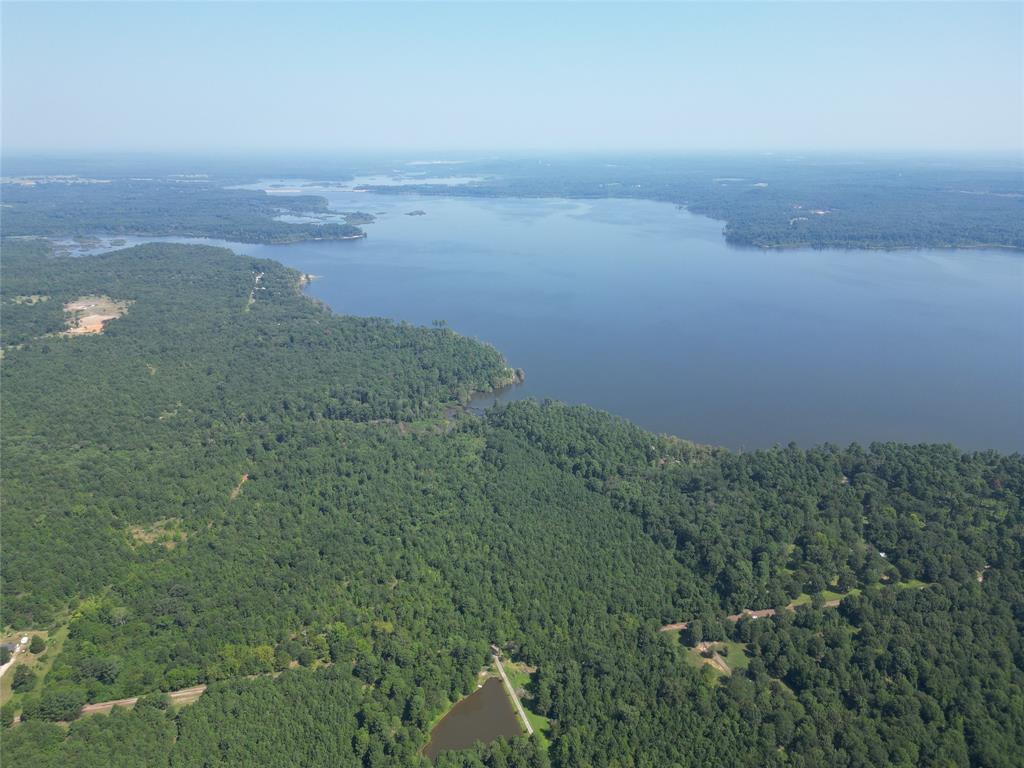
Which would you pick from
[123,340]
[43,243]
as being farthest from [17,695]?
[43,243]

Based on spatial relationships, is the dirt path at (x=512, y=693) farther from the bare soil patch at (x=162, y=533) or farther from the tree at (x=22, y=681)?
the tree at (x=22, y=681)

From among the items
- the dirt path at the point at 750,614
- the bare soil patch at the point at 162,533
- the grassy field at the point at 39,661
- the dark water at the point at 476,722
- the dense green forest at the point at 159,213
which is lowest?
the dark water at the point at 476,722

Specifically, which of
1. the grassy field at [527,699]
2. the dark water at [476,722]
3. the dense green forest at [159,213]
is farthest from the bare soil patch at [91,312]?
the grassy field at [527,699]

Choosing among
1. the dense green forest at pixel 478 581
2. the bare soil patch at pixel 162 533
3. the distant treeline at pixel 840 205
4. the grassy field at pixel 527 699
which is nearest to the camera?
the dense green forest at pixel 478 581

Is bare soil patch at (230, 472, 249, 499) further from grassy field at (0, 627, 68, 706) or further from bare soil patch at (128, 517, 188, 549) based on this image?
grassy field at (0, 627, 68, 706)

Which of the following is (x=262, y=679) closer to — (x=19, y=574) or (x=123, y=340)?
(x=19, y=574)

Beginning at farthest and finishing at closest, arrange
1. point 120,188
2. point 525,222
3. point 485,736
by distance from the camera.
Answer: point 120,188 < point 525,222 < point 485,736
